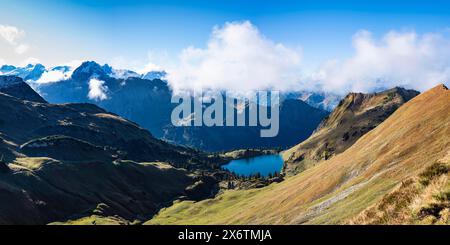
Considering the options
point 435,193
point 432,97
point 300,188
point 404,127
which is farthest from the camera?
point 300,188

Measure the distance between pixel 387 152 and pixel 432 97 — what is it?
2467cm

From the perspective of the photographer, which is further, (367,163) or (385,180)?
(367,163)

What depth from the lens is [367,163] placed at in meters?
77.2

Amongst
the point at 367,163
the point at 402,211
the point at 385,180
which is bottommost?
the point at 402,211
